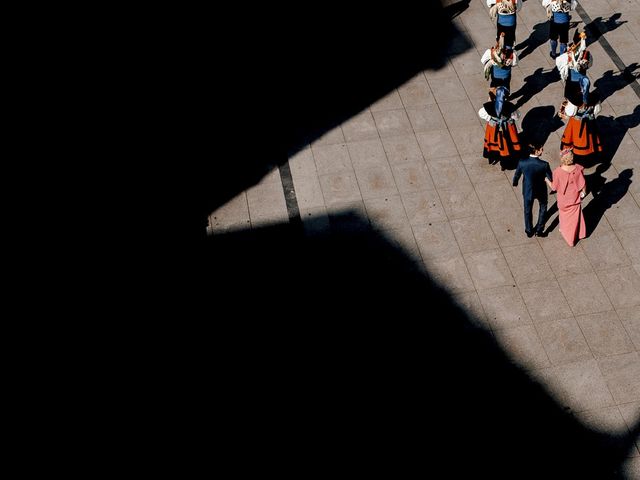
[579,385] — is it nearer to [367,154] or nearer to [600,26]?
[367,154]

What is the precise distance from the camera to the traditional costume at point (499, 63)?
36.9 feet

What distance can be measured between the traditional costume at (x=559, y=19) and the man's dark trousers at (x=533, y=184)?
444cm

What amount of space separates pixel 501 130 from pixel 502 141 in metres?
0.22

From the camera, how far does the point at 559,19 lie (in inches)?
500

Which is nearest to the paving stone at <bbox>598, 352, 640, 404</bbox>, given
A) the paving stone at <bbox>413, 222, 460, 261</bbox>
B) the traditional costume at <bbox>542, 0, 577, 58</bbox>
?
the paving stone at <bbox>413, 222, 460, 261</bbox>

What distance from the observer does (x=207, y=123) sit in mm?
12938

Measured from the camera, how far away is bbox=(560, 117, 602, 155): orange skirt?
10.9 meters

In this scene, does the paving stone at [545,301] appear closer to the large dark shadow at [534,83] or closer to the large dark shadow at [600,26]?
the large dark shadow at [534,83]

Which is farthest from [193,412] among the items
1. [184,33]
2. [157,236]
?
[184,33]

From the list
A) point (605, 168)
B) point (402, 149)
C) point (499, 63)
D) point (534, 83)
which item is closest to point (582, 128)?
point (605, 168)

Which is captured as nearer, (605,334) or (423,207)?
(605,334)

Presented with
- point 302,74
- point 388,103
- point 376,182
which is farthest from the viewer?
point 302,74

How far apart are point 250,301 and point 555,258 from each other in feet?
16.8

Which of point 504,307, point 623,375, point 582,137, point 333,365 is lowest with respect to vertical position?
point 623,375
